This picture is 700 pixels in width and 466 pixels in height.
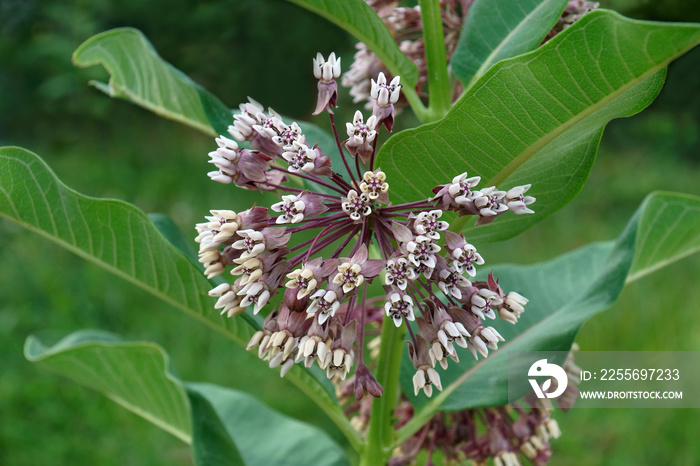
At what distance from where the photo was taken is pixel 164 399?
1067 millimetres

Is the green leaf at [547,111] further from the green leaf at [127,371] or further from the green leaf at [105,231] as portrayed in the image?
the green leaf at [127,371]

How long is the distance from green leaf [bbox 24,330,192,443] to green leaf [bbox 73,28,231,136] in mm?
339

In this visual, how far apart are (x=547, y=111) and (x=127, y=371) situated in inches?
28.8

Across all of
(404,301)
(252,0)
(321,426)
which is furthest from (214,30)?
(404,301)

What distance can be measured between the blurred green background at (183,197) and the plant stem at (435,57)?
1471mm

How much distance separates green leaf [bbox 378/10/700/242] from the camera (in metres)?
0.56

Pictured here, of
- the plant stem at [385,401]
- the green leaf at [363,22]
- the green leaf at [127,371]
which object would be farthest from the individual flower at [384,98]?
the green leaf at [127,371]

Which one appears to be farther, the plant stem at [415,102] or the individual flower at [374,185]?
the plant stem at [415,102]

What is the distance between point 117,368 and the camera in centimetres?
104

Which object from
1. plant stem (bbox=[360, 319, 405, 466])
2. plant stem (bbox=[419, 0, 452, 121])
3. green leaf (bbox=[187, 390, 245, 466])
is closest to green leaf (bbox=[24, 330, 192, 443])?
green leaf (bbox=[187, 390, 245, 466])

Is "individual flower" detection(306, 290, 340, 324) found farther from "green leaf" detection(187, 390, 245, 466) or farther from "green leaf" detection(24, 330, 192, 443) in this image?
"green leaf" detection(24, 330, 192, 443)

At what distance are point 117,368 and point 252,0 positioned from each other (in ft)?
10.1

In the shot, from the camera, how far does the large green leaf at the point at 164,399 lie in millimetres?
1005

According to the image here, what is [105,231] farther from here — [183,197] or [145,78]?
[183,197]
